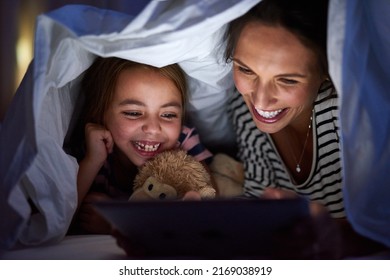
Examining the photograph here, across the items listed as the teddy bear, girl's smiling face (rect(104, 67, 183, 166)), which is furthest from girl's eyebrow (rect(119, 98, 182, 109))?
the teddy bear

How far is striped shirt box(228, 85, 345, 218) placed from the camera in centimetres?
115

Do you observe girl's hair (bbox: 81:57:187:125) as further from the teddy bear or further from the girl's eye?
the teddy bear

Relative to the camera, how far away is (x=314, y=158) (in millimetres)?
1188

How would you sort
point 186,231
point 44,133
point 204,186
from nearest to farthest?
point 186,231
point 44,133
point 204,186

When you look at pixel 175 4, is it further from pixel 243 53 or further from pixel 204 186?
pixel 204 186

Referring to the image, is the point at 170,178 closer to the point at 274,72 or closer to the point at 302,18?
the point at 274,72

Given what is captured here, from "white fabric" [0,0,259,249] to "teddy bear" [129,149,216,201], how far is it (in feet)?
0.47

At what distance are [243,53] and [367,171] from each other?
0.32 m

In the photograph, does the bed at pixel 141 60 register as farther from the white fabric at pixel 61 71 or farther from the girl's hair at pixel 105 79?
the girl's hair at pixel 105 79

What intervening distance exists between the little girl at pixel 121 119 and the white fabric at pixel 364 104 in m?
0.42

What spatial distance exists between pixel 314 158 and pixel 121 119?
0.42 meters

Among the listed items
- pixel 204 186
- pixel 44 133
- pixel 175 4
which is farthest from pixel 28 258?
pixel 175 4

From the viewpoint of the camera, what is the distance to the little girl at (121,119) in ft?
3.86

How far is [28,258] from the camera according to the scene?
958 mm
